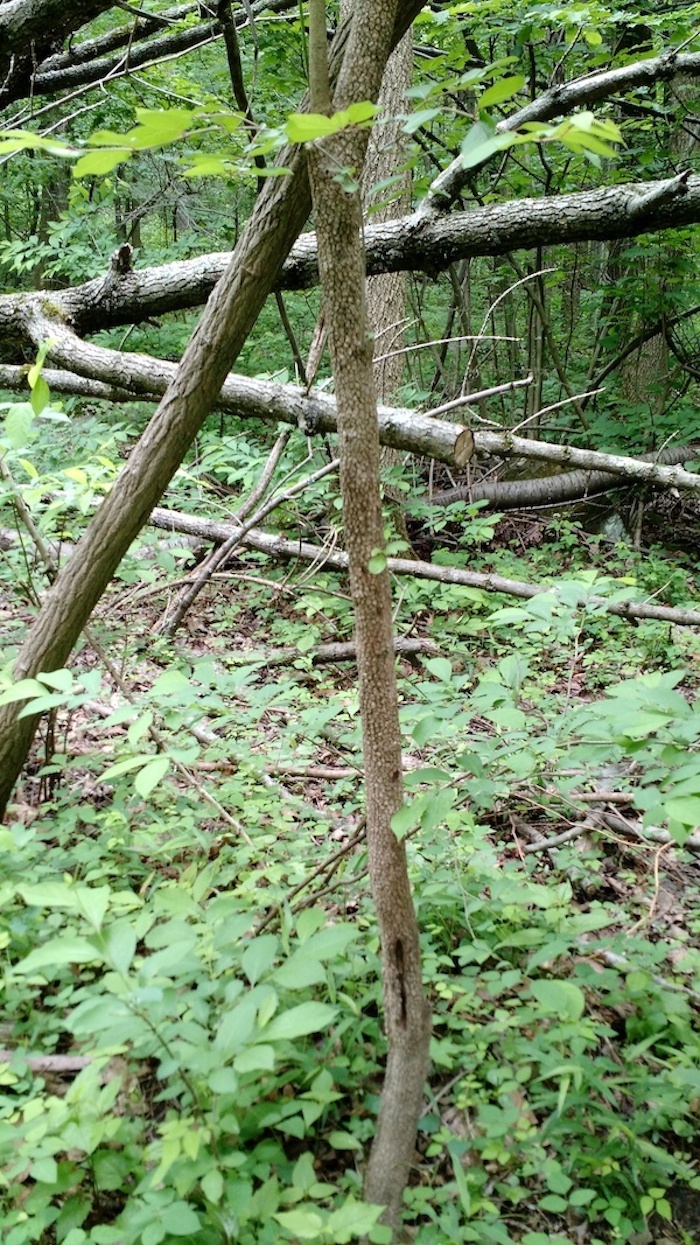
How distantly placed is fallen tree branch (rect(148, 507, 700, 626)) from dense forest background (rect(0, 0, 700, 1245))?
28 mm

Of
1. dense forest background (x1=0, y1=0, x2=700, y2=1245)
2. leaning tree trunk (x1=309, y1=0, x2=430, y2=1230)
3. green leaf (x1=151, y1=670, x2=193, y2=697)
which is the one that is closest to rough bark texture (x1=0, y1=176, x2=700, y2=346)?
dense forest background (x1=0, y1=0, x2=700, y2=1245)

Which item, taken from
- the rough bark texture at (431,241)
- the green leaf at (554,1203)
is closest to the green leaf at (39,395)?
the green leaf at (554,1203)

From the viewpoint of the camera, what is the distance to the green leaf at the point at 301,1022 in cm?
124

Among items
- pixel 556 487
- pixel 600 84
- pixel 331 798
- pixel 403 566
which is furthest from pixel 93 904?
pixel 556 487

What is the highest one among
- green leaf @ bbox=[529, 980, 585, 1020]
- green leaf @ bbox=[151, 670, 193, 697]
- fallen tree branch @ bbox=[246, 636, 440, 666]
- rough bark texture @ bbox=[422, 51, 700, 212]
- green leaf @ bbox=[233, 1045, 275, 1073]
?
→ rough bark texture @ bbox=[422, 51, 700, 212]

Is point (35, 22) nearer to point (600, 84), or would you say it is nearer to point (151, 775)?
point (600, 84)

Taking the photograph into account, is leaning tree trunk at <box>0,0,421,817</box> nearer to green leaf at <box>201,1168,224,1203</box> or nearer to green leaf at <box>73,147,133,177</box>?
green leaf at <box>73,147,133,177</box>

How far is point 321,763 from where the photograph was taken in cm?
346

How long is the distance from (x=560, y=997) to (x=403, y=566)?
328 cm

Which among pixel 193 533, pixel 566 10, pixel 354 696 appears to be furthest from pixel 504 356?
pixel 354 696

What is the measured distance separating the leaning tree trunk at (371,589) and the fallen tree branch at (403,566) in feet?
7.54

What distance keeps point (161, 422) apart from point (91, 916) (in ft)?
5.38

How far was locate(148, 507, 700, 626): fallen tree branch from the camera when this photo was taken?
4152 mm

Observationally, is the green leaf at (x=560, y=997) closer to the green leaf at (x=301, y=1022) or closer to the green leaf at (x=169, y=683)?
the green leaf at (x=301, y=1022)
